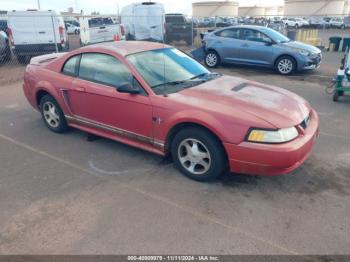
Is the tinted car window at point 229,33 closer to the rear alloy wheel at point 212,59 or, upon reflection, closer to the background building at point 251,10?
the rear alloy wheel at point 212,59

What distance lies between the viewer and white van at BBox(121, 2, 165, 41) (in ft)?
52.5

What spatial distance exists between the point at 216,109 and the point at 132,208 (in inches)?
55.0

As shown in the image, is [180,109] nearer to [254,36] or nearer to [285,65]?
[285,65]

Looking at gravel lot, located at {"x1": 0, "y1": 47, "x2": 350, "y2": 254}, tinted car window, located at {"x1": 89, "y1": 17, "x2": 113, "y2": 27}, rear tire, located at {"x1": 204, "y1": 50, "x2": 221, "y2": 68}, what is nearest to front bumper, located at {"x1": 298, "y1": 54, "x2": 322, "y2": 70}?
rear tire, located at {"x1": 204, "y1": 50, "x2": 221, "y2": 68}

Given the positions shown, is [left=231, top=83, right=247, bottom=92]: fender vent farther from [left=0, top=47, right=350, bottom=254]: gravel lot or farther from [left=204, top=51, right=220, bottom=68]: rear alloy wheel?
[left=204, top=51, right=220, bottom=68]: rear alloy wheel

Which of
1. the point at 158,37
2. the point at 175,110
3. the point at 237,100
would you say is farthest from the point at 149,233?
the point at 158,37

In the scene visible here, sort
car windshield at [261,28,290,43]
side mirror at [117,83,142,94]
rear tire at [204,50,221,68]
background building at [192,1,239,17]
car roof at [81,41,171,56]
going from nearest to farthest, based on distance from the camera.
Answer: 1. side mirror at [117,83,142,94]
2. car roof at [81,41,171,56]
3. car windshield at [261,28,290,43]
4. rear tire at [204,50,221,68]
5. background building at [192,1,239,17]

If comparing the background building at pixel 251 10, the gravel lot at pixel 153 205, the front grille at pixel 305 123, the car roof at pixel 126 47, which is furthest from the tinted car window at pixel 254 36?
the background building at pixel 251 10

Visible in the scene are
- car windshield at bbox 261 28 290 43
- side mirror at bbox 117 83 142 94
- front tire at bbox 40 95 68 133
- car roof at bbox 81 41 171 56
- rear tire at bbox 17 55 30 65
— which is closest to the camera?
side mirror at bbox 117 83 142 94

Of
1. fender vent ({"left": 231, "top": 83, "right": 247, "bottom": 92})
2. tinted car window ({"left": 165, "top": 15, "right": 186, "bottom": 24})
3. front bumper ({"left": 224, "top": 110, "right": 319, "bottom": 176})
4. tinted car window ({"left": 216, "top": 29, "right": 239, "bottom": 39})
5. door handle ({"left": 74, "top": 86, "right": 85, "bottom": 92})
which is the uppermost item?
tinted car window ({"left": 165, "top": 15, "right": 186, "bottom": 24})

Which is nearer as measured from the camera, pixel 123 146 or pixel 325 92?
pixel 123 146

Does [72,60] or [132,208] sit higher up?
[72,60]

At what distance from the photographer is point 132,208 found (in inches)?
129

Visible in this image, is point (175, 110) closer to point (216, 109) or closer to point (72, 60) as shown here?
point (216, 109)
